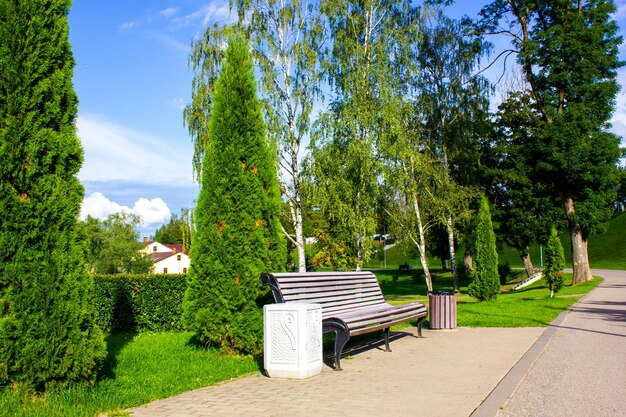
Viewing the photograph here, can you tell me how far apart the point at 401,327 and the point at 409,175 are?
12.8 metres

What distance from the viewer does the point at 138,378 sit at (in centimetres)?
707

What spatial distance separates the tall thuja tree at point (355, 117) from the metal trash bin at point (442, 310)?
9.23 metres

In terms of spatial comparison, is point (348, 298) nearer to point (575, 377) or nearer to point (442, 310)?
point (442, 310)

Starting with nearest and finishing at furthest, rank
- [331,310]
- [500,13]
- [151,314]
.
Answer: [331,310] < [151,314] < [500,13]

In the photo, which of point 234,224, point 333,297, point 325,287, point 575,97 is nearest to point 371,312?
point 333,297

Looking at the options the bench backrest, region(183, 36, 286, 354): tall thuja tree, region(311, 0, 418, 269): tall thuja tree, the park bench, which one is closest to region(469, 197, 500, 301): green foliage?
region(311, 0, 418, 269): tall thuja tree

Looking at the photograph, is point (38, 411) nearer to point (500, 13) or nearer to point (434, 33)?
point (434, 33)

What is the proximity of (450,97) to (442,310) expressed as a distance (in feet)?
66.3

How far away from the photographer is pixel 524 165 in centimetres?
3534

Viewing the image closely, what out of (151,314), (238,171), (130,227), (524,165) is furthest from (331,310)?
(130,227)

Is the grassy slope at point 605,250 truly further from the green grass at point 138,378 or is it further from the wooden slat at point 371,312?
the green grass at point 138,378

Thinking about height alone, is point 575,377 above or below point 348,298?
below

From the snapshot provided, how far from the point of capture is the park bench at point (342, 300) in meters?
7.90

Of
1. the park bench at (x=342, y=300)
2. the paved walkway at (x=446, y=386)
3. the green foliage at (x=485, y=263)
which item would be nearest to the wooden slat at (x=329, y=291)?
the park bench at (x=342, y=300)
